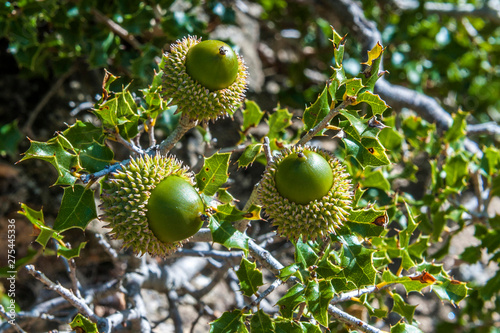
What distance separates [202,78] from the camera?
181 cm

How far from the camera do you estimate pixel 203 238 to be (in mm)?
1814

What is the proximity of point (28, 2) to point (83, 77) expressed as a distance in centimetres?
84

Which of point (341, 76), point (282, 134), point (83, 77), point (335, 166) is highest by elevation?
point (341, 76)

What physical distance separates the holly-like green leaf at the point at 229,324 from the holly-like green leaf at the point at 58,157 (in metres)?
0.75

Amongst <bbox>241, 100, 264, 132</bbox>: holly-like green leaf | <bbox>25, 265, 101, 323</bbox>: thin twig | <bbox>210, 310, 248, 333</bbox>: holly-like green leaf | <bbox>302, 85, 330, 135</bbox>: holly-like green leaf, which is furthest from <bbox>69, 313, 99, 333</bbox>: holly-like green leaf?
<bbox>241, 100, 264, 132</bbox>: holly-like green leaf

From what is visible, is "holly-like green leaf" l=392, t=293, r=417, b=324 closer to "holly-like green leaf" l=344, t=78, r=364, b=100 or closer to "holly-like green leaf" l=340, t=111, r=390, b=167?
"holly-like green leaf" l=340, t=111, r=390, b=167

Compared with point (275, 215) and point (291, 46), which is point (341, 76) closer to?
point (275, 215)

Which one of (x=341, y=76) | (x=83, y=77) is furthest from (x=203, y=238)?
(x=83, y=77)

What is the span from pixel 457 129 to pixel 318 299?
177 centimetres

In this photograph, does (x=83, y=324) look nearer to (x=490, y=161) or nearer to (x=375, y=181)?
(x=375, y=181)

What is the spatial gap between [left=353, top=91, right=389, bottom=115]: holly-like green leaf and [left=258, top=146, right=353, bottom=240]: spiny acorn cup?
0.26 m

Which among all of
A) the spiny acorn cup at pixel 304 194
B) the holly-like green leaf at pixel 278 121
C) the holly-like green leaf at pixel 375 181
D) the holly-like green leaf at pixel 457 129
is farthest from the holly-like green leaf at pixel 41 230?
the holly-like green leaf at pixel 457 129

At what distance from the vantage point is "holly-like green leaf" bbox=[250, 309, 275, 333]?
1698mm

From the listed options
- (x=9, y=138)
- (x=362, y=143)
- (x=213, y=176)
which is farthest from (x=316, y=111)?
(x=9, y=138)
